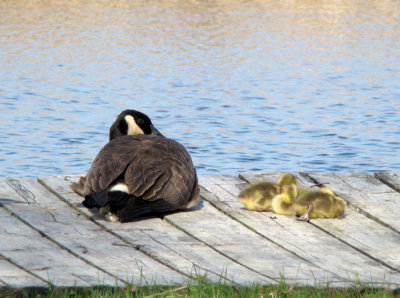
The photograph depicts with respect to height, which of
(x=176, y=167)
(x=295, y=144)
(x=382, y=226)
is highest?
Answer: (x=176, y=167)

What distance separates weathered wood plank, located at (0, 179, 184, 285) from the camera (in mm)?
4766

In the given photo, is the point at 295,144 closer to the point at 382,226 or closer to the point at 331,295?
the point at 382,226

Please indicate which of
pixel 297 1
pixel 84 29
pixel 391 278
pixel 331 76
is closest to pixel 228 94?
pixel 331 76

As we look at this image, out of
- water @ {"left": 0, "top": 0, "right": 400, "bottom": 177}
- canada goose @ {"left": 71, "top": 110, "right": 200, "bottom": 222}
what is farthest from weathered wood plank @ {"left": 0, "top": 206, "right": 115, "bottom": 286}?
water @ {"left": 0, "top": 0, "right": 400, "bottom": 177}

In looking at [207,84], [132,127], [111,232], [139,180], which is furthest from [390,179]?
[207,84]

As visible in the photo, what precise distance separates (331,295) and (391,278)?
1.71 feet

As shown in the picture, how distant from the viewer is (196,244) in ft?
17.8

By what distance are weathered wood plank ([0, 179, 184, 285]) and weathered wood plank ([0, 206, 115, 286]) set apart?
0.09 metres

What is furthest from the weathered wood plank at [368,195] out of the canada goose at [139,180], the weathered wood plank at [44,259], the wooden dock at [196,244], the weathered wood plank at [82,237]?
the weathered wood plank at [44,259]

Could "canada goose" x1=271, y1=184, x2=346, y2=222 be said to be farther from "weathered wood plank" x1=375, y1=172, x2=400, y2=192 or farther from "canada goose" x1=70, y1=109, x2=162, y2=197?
"canada goose" x1=70, y1=109, x2=162, y2=197

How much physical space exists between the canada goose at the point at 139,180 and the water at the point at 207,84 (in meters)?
5.70

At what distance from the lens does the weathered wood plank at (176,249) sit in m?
4.84

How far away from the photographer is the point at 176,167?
626cm

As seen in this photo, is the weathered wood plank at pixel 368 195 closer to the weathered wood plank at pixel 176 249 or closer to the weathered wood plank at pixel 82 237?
the weathered wood plank at pixel 176 249
